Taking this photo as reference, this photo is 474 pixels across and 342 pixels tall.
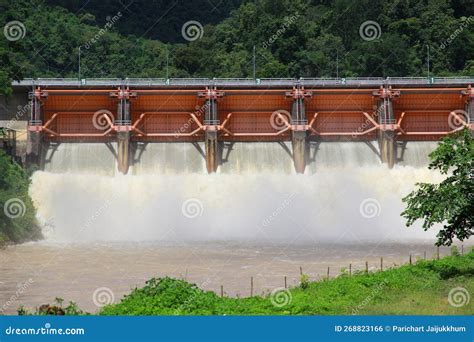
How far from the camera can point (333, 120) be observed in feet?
266

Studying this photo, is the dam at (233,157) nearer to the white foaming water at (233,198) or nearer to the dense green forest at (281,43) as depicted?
the white foaming water at (233,198)

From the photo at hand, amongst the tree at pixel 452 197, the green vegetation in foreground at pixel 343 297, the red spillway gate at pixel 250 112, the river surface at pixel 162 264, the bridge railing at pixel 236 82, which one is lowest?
the river surface at pixel 162 264

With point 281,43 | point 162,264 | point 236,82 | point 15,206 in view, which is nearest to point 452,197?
point 162,264

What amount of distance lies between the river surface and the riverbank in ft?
15.3

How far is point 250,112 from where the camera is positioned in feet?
265

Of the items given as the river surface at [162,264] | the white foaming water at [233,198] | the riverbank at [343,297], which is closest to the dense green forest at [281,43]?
the white foaming water at [233,198]

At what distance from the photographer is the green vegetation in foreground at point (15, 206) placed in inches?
2522

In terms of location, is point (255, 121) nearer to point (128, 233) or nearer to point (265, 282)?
point (128, 233)

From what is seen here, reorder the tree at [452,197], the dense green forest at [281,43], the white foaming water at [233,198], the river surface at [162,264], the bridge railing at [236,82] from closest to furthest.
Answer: the tree at [452,197], the river surface at [162,264], the white foaming water at [233,198], the bridge railing at [236,82], the dense green forest at [281,43]

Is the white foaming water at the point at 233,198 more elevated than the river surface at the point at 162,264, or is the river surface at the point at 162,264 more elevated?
the white foaming water at the point at 233,198

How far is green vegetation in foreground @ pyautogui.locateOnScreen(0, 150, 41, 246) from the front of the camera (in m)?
64.1

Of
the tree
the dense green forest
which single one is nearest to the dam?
the dense green forest

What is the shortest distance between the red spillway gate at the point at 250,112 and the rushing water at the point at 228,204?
3.85ft

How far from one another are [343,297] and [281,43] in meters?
74.1
